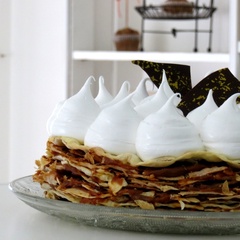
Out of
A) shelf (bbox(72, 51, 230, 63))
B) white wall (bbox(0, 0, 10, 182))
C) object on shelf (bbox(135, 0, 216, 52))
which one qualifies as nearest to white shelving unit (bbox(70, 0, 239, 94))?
shelf (bbox(72, 51, 230, 63))

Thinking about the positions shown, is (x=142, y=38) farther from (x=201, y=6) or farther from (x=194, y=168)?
(x=194, y=168)

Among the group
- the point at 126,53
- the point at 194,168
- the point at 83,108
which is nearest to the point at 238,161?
the point at 194,168

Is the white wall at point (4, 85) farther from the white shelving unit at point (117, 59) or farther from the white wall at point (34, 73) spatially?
the white shelving unit at point (117, 59)

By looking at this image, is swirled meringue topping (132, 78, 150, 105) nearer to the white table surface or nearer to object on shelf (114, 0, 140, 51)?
the white table surface

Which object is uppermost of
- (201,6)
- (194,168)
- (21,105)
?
(201,6)

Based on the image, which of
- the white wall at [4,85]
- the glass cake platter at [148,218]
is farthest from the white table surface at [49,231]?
the white wall at [4,85]

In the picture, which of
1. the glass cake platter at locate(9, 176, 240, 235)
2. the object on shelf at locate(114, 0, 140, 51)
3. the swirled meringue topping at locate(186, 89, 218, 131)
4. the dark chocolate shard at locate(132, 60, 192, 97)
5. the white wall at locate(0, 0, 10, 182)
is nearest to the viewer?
the glass cake platter at locate(9, 176, 240, 235)

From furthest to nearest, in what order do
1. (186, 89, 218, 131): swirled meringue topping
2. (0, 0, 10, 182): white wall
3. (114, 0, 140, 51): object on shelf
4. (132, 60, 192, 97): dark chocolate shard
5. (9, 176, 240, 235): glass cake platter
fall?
(0, 0, 10, 182): white wall → (114, 0, 140, 51): object on shelf → (132, 60, 192, 97): dark chocolate shard → (186, 89, 218, 131): swirled meringue topping → (9, 176, 240, 235): glass cake platter
